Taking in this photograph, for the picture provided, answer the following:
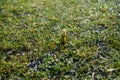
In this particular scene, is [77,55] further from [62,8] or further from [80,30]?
[62,8]

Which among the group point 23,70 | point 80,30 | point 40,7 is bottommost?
point 23,70

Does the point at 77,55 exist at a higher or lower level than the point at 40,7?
A: lower

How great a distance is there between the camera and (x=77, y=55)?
6.66 m

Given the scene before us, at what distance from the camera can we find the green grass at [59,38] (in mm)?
6152

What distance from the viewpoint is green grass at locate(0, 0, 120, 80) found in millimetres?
6152

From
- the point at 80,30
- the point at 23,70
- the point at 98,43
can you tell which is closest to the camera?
the point at 23,70

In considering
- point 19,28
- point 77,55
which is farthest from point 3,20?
point 77,55

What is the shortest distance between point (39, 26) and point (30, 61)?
70.2 inches

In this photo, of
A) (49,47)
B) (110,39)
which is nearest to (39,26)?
(49,47)

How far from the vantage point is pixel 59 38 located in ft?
24.0

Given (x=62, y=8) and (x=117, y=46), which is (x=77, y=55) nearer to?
(x=117, y=46)

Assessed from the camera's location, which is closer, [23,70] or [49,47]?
[23,70]

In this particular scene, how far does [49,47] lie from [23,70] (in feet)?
3.81

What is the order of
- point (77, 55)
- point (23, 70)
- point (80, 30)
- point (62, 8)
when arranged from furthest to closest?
point (62, 8) < point (80, 30) < point (77, 55) < point (23, 70)
